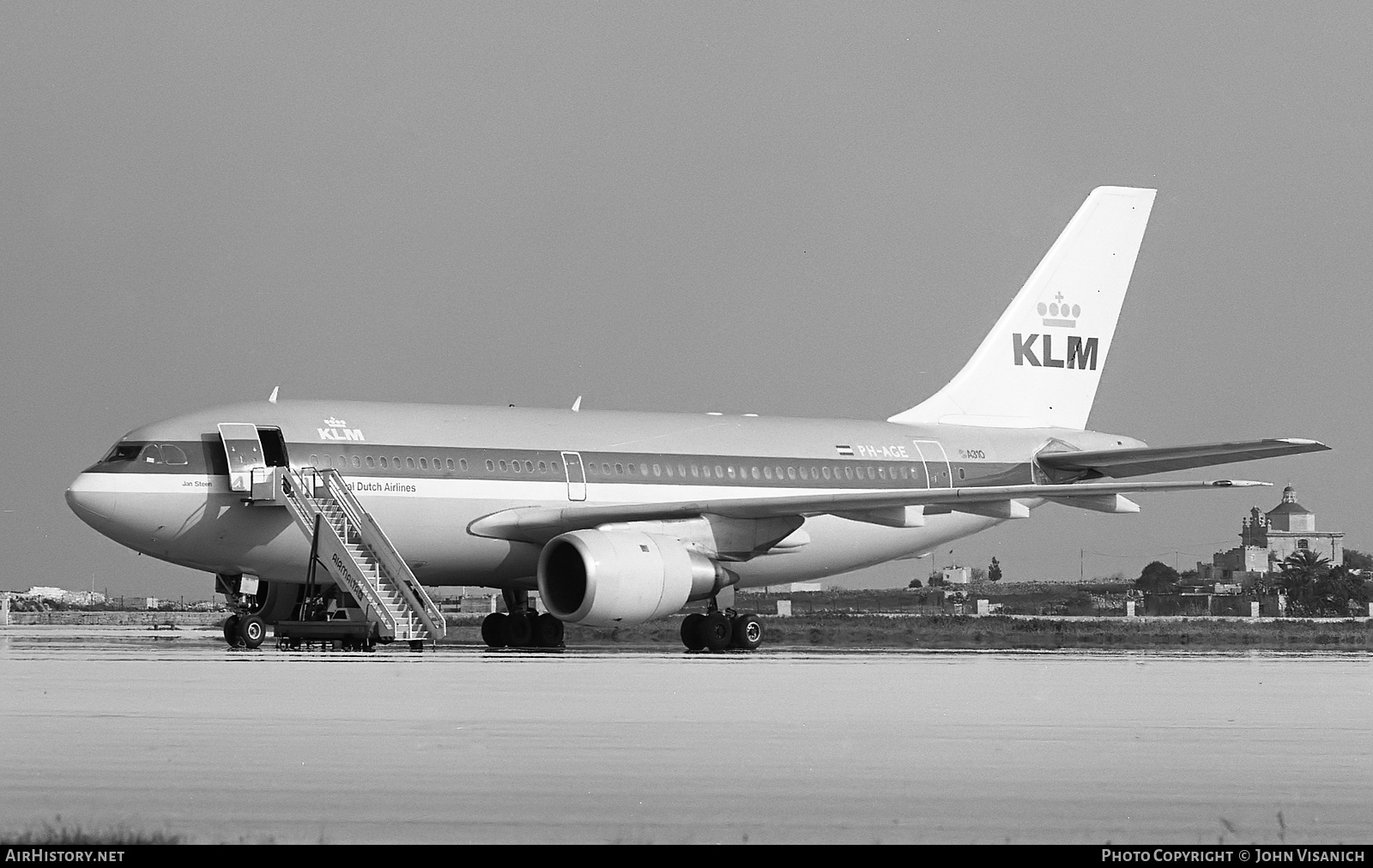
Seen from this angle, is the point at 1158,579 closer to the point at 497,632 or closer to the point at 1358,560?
the point at 1358,560

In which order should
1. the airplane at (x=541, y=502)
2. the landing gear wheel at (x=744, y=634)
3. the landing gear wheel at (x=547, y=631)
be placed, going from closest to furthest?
the airplane at (x=541, y=502)
the landing gear wheel at (x=744, y=634)
the landing gear wheel at (x=547, y=631)

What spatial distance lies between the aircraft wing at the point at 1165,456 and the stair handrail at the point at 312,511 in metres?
13.3

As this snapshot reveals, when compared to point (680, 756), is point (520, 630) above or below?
above

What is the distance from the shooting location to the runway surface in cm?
810

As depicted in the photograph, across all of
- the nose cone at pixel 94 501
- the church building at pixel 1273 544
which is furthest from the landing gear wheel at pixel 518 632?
the church building at pixel 1273 544

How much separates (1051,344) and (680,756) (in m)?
27.0

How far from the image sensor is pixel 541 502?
28672 millimetres

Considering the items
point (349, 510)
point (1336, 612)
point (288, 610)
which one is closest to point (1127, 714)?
point (349, 510)

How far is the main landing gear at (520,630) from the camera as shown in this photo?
99.9ft

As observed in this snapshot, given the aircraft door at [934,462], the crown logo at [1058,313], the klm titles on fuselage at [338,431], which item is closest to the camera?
the klm titles on fuselage at [338,431]

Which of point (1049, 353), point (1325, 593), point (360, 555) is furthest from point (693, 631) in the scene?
point (1325, 593)

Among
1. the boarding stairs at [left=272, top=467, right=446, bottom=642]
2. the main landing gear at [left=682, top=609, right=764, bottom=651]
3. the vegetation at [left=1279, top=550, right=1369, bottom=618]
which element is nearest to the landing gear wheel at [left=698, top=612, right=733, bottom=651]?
the main landing gear at [left=682, top=609, right=764, bottom=651]

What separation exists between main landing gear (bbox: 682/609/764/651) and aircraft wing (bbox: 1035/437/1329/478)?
7940 millimetres

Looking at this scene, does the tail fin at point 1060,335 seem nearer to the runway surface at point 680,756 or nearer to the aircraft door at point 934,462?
the aircraft door at point 934,462
